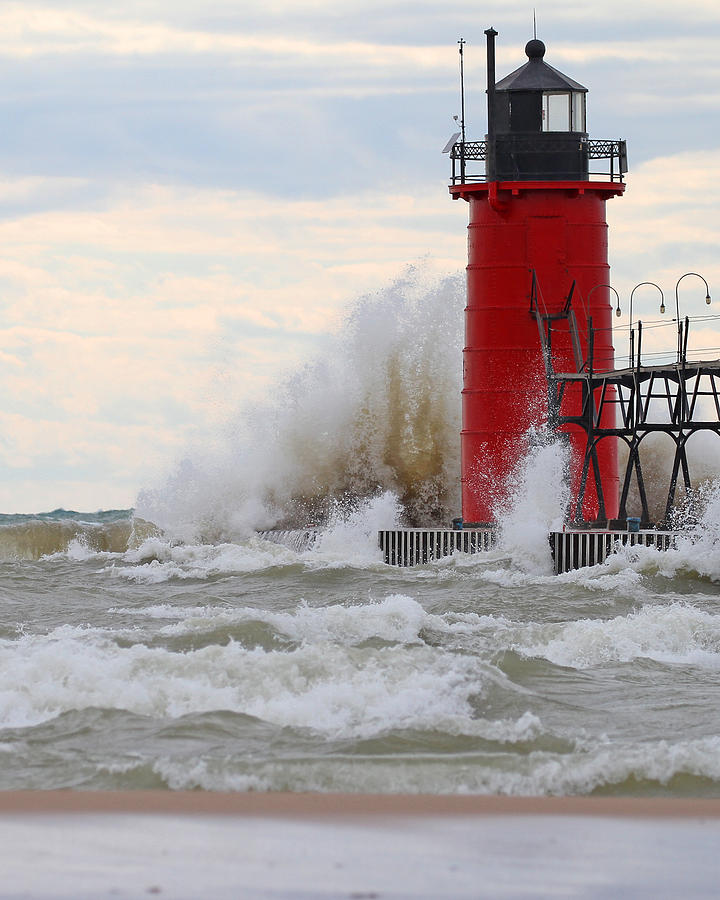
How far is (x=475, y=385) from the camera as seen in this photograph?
2697 centimetres

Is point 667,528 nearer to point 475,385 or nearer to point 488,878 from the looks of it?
point 475,385

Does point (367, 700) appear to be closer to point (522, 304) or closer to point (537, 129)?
point (522, 304)

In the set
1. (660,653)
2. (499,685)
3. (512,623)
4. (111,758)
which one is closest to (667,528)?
(512,623)

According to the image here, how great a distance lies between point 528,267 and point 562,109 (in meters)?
2.74

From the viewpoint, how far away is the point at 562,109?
88.3 ft

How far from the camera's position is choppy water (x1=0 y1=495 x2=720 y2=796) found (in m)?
7.38

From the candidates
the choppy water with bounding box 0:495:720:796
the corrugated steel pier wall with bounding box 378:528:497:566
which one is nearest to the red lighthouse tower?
the corrugated steel pier wall with bounding box 378:528:497:566

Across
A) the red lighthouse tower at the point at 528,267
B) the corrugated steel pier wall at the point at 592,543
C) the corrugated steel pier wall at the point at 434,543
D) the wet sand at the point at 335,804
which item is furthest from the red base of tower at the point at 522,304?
the wet sand at the point at 335,804

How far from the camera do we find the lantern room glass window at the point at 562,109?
88.0 ft

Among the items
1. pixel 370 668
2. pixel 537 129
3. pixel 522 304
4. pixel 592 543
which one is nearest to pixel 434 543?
pixel 592 543

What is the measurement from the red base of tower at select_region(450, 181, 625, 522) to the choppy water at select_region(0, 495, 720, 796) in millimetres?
9921

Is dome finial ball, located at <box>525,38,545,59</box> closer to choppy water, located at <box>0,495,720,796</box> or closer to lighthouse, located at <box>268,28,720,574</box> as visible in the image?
lighthouse, located at <box>268,28,720,574</box>

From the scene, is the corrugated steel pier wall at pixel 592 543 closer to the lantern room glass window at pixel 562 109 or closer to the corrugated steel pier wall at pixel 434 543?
the corrugated steel pier wall at pixel 434 543

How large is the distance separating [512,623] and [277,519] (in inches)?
752
